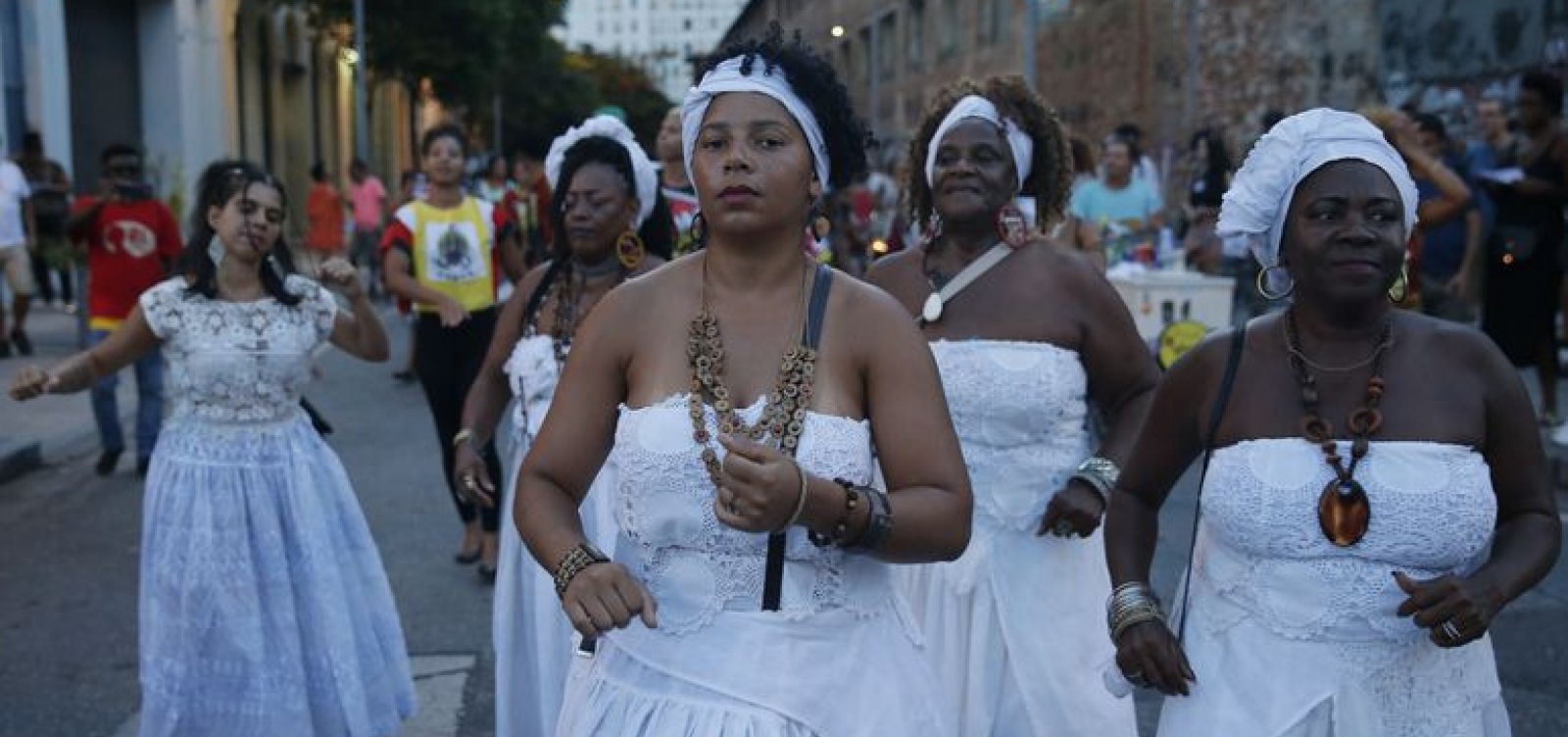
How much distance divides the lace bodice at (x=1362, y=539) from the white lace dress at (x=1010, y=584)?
4.27 ft

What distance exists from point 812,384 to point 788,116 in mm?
459

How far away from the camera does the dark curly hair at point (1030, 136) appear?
180 inches

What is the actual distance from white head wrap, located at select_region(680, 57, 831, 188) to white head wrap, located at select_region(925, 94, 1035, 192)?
1.67 metres

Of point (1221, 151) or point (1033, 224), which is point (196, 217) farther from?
point (1221, 151)

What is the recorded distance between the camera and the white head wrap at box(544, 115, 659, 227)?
521 centimetres

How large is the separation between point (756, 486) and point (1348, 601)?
1.16m

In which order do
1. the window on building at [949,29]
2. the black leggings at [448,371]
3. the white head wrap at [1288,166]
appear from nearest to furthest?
the white head wrap at [1288,166] < the black leggings at [448,371] < the window on building at [949,29]

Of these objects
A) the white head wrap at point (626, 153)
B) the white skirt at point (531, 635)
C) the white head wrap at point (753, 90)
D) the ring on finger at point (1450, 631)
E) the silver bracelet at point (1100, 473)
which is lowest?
the white skirt at point (531, 635)

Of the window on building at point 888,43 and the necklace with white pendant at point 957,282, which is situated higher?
the window on building at point 888,43

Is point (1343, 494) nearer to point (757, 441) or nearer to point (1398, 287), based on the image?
point (1398, 287)

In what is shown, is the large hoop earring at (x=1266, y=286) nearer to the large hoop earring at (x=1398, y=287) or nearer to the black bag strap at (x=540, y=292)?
the large hoop earring at (x=1398, y=287)

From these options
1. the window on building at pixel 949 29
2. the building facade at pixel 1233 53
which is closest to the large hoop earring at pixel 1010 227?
the building facade at pixel 1233 53

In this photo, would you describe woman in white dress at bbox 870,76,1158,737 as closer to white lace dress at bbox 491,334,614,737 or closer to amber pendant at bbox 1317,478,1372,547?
white lace dress at bbox 491,334,614,737

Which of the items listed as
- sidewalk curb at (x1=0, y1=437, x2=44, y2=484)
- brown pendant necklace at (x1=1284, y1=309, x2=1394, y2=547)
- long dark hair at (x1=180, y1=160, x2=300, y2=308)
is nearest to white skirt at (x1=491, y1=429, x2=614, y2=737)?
long dark hair at (x1=180, y1=160, x2=300, y2=308)
